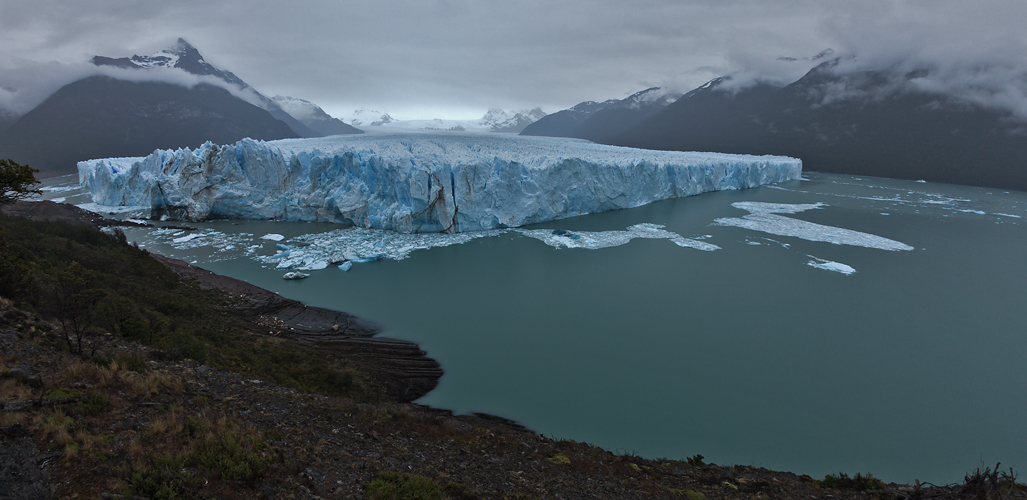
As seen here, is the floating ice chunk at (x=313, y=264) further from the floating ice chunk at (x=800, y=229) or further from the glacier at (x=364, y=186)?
the floating ice chunk at (x=800, y=229)

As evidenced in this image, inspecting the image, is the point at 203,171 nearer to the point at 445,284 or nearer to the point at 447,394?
the point at 445,284

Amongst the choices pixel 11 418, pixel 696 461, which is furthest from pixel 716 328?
pixel 11 418

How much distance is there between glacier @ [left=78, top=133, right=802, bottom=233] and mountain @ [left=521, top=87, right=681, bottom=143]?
5945cm

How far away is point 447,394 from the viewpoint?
245 inches

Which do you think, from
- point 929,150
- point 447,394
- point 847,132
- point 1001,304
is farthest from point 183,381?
point 847,132

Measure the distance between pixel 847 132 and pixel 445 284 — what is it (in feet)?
184

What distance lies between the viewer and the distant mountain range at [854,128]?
36.3 m

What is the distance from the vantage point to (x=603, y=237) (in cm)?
1451

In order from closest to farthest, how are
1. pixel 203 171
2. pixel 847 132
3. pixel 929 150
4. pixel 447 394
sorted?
pixel 447 394 → pixel 203 171 → pixel 929 150 → pixel 847 132

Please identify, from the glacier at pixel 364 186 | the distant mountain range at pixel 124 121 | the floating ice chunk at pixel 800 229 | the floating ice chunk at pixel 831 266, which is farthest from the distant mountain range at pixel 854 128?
the distant mountain range at pixel 124 121

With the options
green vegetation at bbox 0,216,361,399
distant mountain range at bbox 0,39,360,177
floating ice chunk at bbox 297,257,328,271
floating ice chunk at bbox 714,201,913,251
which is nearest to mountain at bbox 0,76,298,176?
distant mountain range at bbox 0,39,360,177

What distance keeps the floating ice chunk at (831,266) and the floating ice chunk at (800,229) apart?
2840 mm

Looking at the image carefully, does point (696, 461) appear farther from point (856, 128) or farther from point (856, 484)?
point (856, 128)

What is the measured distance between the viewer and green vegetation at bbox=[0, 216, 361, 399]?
4129 millimetres
